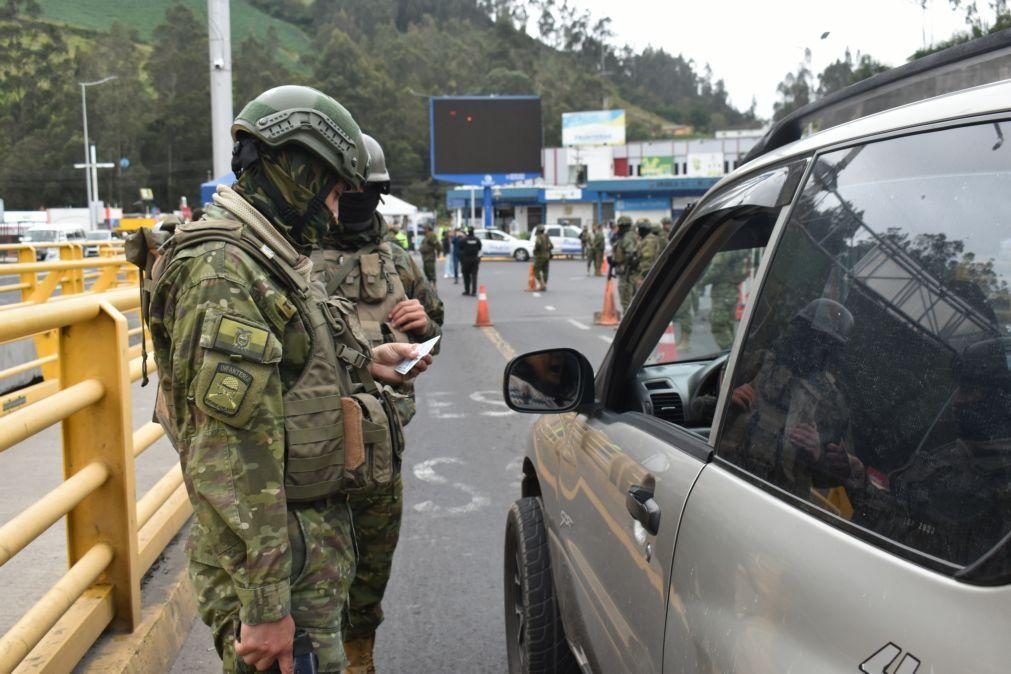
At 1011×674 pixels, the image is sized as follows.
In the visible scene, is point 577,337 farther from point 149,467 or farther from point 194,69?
point 194,69

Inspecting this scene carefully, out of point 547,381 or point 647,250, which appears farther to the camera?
point 647,250

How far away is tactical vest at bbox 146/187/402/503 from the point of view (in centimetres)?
204

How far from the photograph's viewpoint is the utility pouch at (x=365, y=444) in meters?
2.20

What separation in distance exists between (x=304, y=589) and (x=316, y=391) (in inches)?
18.2

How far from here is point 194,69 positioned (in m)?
85.8

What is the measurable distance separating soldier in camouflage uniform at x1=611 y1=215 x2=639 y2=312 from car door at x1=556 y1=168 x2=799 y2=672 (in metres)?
12.3

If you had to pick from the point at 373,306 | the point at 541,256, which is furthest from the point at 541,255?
the point at 373,306

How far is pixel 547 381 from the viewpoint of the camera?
8.95 feet

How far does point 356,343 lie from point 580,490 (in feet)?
2.55

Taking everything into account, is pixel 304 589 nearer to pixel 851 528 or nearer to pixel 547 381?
pixel 547 381

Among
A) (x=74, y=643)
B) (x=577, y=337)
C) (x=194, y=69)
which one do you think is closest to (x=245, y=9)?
(x=194, y=69)

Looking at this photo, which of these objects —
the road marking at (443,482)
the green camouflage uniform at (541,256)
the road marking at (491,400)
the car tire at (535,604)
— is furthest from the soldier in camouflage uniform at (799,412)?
the green camouflage uniform at (541,256)

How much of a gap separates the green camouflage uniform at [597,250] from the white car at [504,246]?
11076mm

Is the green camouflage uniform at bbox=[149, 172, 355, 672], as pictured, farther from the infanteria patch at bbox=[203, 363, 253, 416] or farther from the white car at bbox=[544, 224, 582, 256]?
the white car at bbox=[544, 224, 582, 256]
